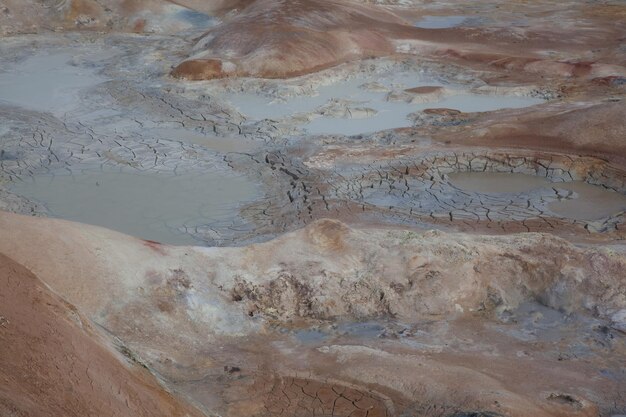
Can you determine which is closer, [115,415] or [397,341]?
[115,415]

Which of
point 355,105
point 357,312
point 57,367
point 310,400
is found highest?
point 57,367

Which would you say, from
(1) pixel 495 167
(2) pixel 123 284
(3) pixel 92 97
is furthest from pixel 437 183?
(3) pixel 92 97

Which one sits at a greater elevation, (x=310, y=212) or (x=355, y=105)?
(x=355, y=105)

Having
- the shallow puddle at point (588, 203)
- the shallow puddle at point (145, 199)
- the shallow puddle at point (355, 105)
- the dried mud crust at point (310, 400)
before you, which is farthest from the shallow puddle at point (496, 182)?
the dried mud crust at point (310, 400)

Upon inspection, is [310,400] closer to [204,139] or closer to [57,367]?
[57,367]

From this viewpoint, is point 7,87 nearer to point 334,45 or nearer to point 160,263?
point 334,45

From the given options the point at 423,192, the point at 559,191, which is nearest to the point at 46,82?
the point at 423,192

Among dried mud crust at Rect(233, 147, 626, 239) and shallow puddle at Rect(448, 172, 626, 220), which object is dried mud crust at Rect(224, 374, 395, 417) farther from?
shallow puddle at Rect(448, 172, 626, 220)

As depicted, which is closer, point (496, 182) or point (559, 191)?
point (559, 191)
